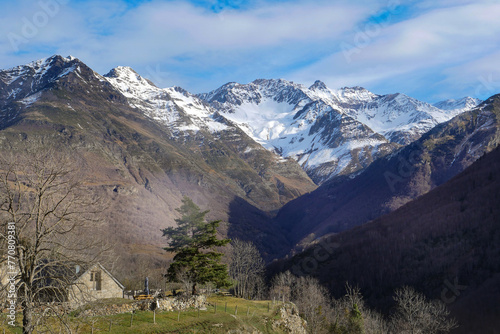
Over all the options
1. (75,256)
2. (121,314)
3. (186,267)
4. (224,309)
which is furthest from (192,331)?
(75,256)

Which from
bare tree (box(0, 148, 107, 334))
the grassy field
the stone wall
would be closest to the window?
the stone wall

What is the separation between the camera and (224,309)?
46.9 m

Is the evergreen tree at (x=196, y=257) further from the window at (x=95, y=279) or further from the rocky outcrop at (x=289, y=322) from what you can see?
the window at (x=95, y=279)

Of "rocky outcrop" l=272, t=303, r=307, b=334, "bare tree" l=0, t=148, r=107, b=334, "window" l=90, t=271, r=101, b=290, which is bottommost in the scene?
"rocky outcrop" l=272, t=303, r=307, b=334

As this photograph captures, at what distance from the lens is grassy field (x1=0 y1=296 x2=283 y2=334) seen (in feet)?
106

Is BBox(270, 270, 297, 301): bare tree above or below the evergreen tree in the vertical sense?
below

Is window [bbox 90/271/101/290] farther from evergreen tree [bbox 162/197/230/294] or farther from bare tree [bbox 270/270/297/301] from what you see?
bare tree [bbox 270/270/297/301]

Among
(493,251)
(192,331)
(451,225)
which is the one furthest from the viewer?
(451,225)

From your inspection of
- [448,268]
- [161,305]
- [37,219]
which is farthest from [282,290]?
[448,268]

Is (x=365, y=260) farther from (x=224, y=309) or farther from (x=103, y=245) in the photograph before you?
(x=103, y=245)

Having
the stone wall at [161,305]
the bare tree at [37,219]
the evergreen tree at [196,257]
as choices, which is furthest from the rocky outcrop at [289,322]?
the bare tree at [37,219]

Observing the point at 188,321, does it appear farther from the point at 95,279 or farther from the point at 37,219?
the point at 37,219

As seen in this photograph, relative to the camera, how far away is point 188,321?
38.5 m

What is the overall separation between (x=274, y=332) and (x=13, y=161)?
3643cm
